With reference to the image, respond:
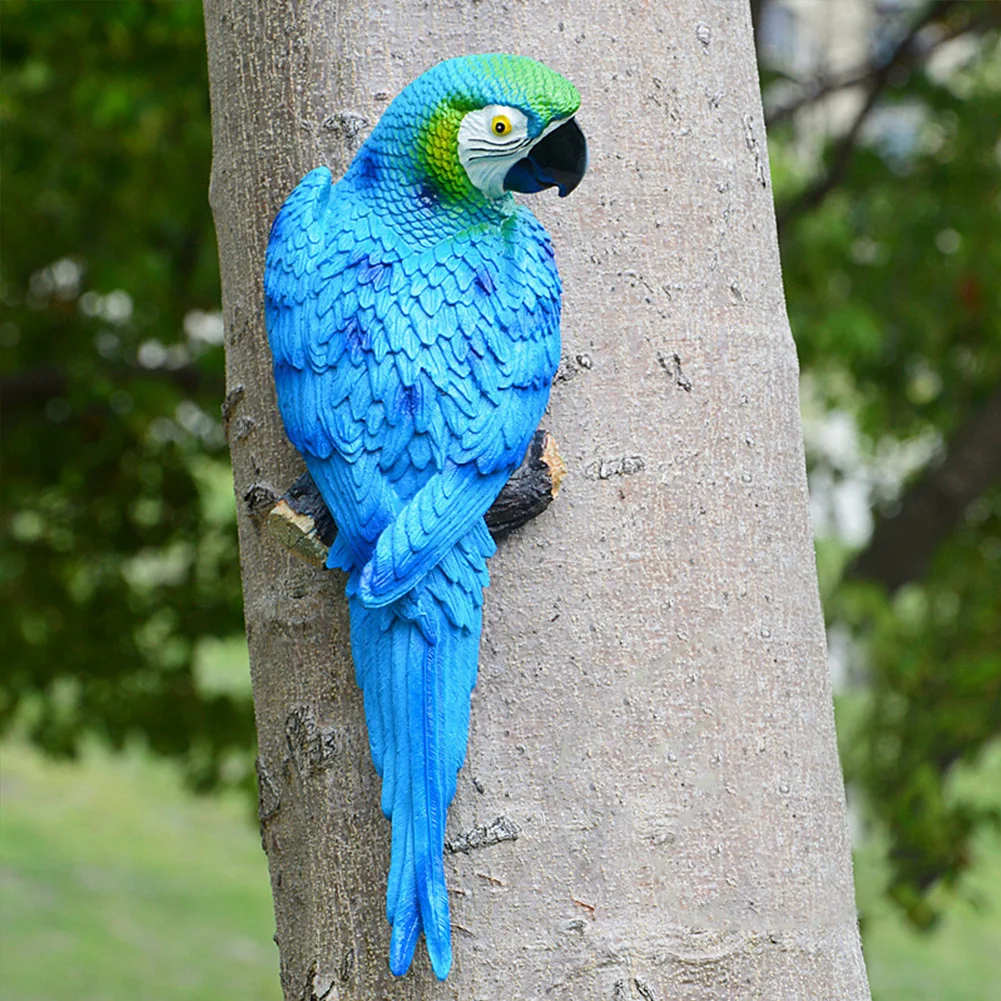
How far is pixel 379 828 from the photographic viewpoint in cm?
126

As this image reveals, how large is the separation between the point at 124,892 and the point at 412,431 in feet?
19.8

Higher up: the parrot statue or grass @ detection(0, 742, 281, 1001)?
the parrot statue

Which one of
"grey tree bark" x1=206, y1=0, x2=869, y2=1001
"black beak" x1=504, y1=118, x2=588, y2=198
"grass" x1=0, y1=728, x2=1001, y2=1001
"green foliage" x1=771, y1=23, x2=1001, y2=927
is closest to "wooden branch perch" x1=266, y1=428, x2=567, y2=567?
"grey tree bark" x1=206, y1=0, x2=869, y2=1001

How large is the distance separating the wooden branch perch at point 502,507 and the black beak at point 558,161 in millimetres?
247

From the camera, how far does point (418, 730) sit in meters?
1.19

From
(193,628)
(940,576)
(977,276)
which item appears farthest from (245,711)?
(977,276)

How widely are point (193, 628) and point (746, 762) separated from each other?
348 centimetres

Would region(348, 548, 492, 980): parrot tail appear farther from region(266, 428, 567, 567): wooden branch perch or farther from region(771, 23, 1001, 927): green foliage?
region(771, 23, 1001, 927): green foliage

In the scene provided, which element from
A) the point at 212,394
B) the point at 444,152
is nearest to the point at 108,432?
the point at 212,394

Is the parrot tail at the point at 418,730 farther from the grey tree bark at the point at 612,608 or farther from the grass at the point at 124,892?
Result: the grass at the point at 124,892

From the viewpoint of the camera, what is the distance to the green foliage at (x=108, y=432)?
13.7 feet

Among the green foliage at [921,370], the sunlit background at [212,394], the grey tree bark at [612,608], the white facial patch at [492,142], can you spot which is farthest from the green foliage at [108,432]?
the white facial patch at [492,142]

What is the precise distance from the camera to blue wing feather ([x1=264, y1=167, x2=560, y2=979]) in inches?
46.9

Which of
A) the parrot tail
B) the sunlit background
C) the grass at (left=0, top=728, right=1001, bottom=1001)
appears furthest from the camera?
the grass at (left=0, top=728, right=1001, bottom=1001)
